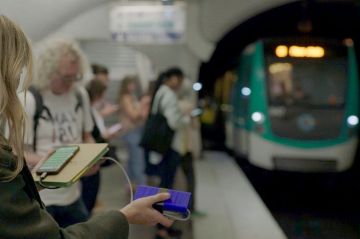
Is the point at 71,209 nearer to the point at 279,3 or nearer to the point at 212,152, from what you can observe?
the point at 279,3

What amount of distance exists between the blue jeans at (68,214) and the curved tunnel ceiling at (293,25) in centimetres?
707

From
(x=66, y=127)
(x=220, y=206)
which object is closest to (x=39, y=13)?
(x=66, y=127)

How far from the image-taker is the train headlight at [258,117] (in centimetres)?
791

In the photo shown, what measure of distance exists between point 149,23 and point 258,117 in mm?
2517

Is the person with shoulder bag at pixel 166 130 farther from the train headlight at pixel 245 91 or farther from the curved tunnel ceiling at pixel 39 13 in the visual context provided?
the train headlight at pixel 245 91

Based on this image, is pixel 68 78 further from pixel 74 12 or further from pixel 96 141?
pixel 74 12

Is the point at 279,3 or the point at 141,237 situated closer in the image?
the point at 141,237

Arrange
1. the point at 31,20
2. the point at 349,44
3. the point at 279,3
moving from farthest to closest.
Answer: the point at 349,44 < the point at 279,3 < the point at 31,20

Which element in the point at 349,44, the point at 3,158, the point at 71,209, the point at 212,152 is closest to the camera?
the point at 3,158

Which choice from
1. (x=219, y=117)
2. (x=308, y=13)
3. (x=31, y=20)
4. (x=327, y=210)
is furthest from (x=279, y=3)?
(x=219, y=117)

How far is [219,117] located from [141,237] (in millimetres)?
8902

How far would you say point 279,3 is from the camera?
24.2 ft

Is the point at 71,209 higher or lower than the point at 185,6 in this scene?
lower

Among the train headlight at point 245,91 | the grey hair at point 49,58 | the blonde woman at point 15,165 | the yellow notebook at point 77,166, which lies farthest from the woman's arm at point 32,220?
the train headlight at point 245,91
